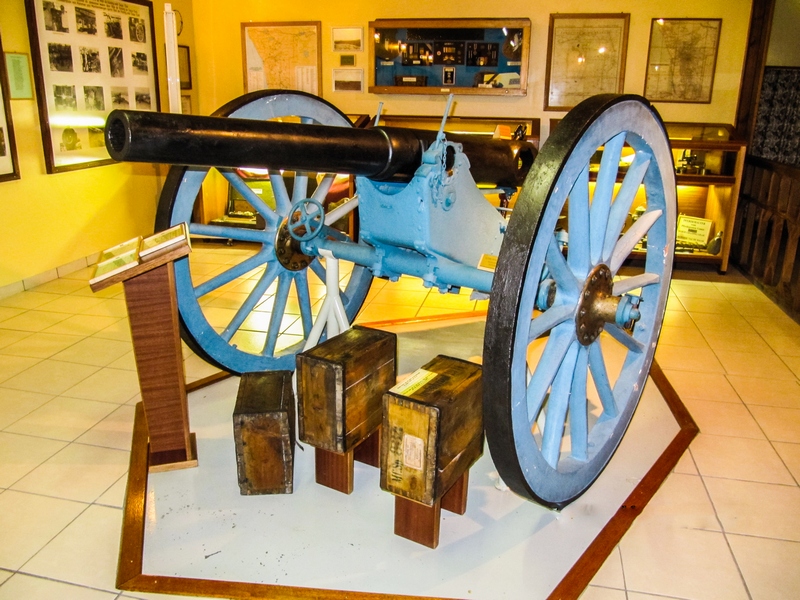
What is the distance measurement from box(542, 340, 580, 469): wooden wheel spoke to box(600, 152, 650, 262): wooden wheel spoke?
354 millimetres

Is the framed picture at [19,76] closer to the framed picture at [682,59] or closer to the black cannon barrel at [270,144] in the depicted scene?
the black cannon barrel at [270,144]

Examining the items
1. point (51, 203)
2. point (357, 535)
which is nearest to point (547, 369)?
point (357, 535)

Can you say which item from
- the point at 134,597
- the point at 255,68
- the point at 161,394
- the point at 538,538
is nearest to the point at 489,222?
the point at 538,538

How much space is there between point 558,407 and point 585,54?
14.8 ft

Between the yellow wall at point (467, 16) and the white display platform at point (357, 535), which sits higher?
the yellow wall at point (467, 16)

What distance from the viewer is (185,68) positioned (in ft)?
20.2

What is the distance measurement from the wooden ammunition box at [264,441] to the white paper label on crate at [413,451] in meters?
0.46

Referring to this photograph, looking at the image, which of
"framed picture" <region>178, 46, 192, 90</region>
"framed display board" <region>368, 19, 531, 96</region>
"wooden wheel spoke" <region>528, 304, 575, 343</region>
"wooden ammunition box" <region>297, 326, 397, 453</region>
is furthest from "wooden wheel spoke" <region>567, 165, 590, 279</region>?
"framed picture" <region>178, 46, 192, 90</region>

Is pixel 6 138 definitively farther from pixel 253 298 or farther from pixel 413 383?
pixel 413 383

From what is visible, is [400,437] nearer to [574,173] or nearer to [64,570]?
[574,173]

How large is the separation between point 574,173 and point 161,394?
5.15ft

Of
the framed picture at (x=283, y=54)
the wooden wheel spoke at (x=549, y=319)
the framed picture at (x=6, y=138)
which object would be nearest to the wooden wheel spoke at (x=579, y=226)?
the wooden wheel spoke at (x=549, y=319)

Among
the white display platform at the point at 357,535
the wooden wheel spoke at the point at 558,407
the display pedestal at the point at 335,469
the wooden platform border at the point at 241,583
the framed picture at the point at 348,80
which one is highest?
the framed picture at the point at 348,80

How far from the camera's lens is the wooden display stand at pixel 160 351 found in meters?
2.22
